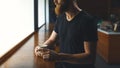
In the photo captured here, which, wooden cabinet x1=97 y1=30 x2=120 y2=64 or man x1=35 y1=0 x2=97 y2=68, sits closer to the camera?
man x1=35 y1=0 x2=97 y2=68

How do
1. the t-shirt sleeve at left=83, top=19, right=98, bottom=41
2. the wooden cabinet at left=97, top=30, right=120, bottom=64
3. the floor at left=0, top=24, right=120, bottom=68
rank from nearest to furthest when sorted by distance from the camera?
the t-shirt sleeve at left=83, top=19, right=98, bottom=41, the floor at left=0, top=24, right=120, bottom=68, the wooden cabinet at left=97, top=30, right=120, bottom=64

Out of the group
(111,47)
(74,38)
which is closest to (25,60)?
(74,38)

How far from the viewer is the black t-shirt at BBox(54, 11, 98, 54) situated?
5.08 ft

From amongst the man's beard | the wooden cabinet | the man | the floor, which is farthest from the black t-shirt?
the wooden cabinet

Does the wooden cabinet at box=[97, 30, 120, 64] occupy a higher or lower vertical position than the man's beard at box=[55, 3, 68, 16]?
lower

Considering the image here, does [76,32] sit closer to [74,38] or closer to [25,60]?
[74,38]

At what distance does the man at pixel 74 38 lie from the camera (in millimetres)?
1513

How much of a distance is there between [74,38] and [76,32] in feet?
0.14

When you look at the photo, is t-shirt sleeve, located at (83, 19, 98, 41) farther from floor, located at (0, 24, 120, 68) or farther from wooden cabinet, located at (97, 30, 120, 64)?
wooden cabinet, located at (97, 30, 120, 64)

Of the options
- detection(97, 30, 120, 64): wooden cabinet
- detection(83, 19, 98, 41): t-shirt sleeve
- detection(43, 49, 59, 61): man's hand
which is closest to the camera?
detection(43, 49, 59, 61): man's hand

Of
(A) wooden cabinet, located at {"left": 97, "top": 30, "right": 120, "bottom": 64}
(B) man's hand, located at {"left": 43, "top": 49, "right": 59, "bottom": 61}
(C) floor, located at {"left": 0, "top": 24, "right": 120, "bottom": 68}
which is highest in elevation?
(B) man's hand, located at {"left": 43, "top": 49, "right": 59, "bottom": 61}

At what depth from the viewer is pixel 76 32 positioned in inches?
63.0

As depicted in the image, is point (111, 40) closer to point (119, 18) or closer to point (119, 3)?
point (119, 18)

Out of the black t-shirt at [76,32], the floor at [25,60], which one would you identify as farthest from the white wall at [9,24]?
the black t-shirt at [76,32]
